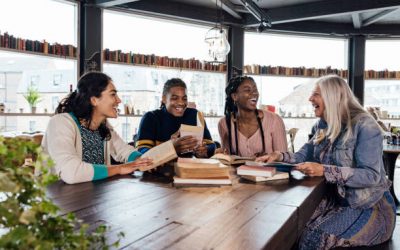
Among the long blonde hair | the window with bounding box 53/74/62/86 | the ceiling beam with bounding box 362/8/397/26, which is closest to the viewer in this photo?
the long blonde hair

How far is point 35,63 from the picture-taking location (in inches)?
207

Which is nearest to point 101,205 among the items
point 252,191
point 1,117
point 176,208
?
point 176,208

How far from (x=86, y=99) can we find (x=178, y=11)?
462 centimetres

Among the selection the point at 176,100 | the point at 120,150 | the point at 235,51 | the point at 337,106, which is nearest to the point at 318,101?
the point at 337,106

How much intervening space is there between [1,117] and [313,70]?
233 inches

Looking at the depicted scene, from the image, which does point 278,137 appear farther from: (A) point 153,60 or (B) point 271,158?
(A) point 153,60

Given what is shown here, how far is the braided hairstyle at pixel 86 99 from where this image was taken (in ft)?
7.41

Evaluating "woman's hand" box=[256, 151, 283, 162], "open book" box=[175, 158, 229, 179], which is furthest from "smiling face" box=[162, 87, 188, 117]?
"open book" box=[175, 158, 229, 179]

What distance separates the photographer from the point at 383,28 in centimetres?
784

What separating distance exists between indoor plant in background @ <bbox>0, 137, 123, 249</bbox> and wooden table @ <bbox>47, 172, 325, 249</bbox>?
0.43 m

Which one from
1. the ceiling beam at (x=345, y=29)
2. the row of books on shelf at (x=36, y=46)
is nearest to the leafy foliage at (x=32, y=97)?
the row of books on shelf at (x=36, y=46)

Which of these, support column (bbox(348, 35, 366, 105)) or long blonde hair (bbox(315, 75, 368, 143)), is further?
support column (bbox(348, 35, 366, 105))

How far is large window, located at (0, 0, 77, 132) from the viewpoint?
4.89 metres

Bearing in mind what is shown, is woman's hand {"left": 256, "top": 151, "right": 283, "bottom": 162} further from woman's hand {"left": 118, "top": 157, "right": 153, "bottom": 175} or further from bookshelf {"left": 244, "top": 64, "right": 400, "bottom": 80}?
bookshelf {"left": 244, "top": 64, "right": 400, "bottom": 80}
